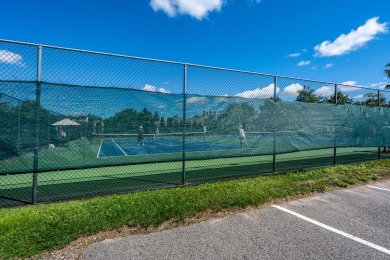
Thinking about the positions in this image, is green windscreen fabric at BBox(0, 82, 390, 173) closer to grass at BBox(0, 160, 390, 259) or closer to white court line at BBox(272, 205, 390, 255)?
grass at BBox(0, 160, 390, 259)

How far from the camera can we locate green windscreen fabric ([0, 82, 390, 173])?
4.84m

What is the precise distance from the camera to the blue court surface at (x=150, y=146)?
19.1 ft

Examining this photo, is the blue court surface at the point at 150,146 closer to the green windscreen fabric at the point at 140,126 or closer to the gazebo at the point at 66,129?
the green windscreen fabric at the point at 140,126

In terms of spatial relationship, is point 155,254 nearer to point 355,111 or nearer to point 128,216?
point 128,216

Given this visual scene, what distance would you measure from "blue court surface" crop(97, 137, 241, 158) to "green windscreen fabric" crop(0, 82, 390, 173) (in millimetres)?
21

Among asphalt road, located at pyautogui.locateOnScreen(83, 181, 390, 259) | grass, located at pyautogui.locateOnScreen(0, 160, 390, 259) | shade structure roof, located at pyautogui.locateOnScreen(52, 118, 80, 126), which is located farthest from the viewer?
shade structure roof, located at pyautogui.locateOnScreen(52, 118, 80, 126)

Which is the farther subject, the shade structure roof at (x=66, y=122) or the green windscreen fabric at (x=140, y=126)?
the shade structure roof at (x=66, y=122)

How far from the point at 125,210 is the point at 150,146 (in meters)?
1.95

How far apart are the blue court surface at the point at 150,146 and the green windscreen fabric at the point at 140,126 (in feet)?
0.07

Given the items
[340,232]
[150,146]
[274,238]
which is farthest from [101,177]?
[340,232]

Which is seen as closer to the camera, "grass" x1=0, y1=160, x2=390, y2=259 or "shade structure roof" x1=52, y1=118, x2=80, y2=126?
"grass" x1=0, y1=160, x2=390, y2=259

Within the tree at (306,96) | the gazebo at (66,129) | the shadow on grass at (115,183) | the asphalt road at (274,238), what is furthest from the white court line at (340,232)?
the tree at (306,96)

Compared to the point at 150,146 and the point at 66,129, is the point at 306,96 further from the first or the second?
the point at 66,129

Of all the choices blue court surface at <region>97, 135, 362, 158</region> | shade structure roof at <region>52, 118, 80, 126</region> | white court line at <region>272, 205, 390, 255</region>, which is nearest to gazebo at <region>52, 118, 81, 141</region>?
shade structure roof at <region>52, 118, 80, 126</region>
